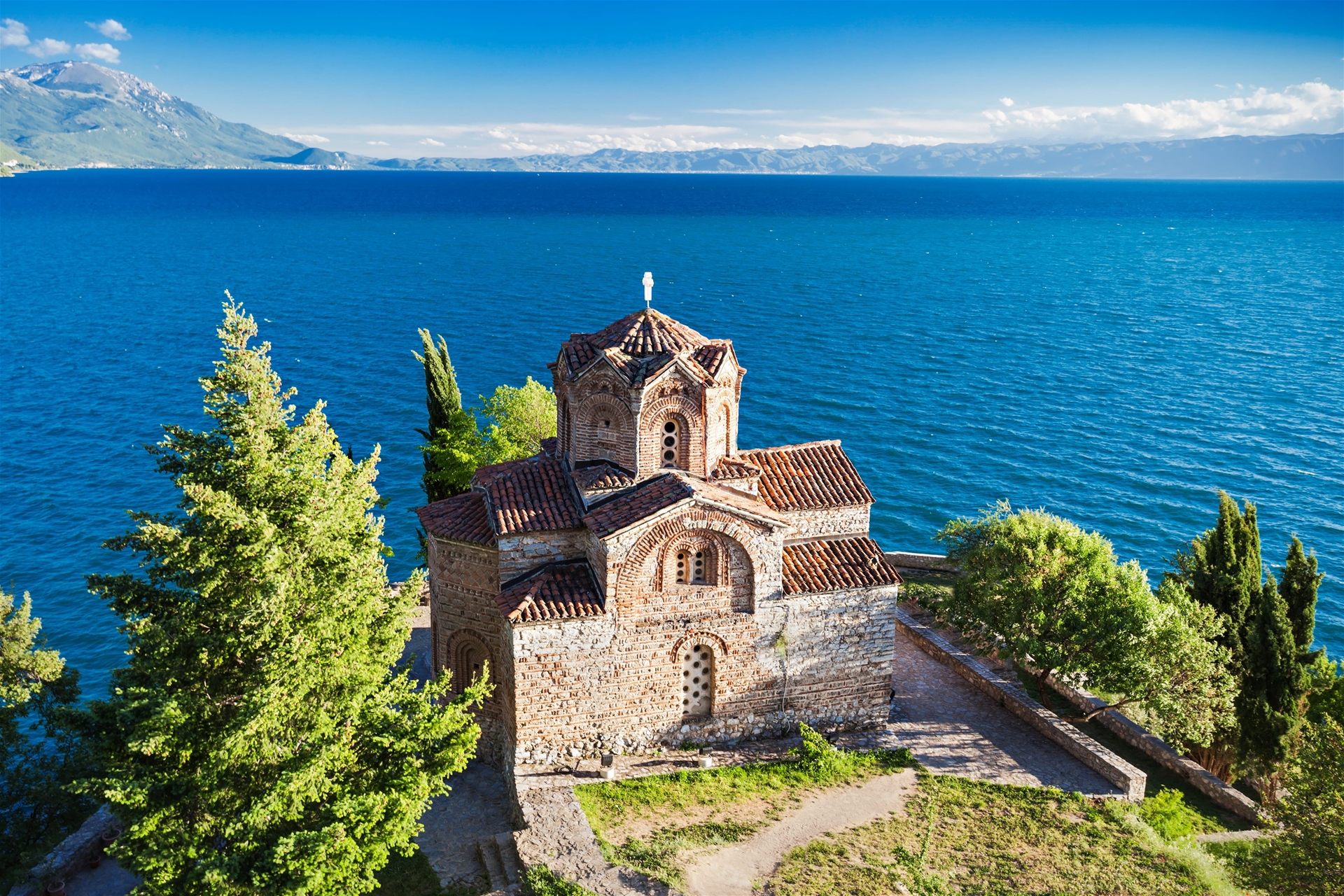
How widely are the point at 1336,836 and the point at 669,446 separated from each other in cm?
1673

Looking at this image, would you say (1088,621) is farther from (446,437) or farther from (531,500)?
(446,437)

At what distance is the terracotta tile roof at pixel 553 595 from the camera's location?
23.2m

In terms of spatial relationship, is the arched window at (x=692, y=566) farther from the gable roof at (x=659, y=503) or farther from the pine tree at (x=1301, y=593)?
the pine tree at (x=1301, y=593)

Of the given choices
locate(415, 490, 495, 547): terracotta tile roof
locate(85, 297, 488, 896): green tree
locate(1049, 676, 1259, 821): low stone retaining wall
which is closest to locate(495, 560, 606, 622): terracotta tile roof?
locate(415, 490, 495, 547): terracotta tile roof

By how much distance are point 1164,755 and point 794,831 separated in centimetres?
1269

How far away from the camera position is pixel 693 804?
75.4 ft

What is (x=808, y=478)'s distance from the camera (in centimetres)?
2723

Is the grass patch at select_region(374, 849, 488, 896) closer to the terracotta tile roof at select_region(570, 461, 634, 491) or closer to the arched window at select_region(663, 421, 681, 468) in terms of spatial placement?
the terracotta tile roof at select_region(570, 461, 634, 491)

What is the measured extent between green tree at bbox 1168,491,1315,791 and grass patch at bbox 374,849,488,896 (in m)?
21.9

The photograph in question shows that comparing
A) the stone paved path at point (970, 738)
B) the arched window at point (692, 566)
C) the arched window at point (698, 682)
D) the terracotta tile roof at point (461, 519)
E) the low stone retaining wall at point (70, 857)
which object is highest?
the terracotta tile roof at point (461, 519)

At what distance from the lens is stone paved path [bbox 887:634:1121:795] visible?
82.2 feet

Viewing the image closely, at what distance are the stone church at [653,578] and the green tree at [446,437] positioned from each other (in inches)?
456

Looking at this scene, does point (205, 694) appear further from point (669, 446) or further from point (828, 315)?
point (828, 315)

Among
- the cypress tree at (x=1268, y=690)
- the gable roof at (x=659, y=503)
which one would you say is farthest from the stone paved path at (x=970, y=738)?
the gable roof at (x=659, y=503)
